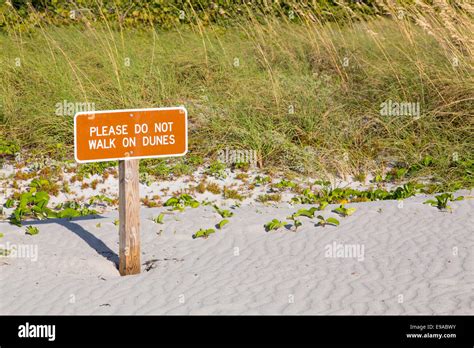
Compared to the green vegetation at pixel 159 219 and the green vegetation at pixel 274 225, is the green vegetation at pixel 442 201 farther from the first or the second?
the green vegetation at pixel 159 219

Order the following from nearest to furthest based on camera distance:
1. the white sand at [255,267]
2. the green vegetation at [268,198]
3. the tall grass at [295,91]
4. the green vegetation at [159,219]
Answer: the white sand at [255,267], the green vegetation at [159,219], the green vegetation at [268,198], the tall grass at [295,91]

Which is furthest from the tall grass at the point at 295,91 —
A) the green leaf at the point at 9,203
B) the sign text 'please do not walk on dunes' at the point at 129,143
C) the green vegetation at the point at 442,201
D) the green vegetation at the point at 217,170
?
the sign text 'please do not walk on dunes' at the point at 129,143

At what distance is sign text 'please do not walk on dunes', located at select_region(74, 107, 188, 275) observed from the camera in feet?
16.3

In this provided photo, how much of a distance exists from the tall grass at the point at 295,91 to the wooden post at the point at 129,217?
2714 millimetres

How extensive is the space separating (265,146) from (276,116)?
35 cm

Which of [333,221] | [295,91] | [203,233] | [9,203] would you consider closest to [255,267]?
[203,233]

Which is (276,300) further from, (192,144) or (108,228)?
(192,144)

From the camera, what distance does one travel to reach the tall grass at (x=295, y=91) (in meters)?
7.84

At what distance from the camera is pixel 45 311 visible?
185 inches

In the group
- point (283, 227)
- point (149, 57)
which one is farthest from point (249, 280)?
point (149, 57)

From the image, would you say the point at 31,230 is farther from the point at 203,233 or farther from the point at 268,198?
the point at 268,198

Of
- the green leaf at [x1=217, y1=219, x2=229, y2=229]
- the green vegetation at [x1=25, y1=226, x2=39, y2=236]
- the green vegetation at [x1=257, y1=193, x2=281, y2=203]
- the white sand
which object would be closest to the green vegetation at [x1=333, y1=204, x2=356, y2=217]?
the white sand

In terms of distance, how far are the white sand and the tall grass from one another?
1.30 metres

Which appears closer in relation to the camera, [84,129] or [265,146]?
[84,129]
